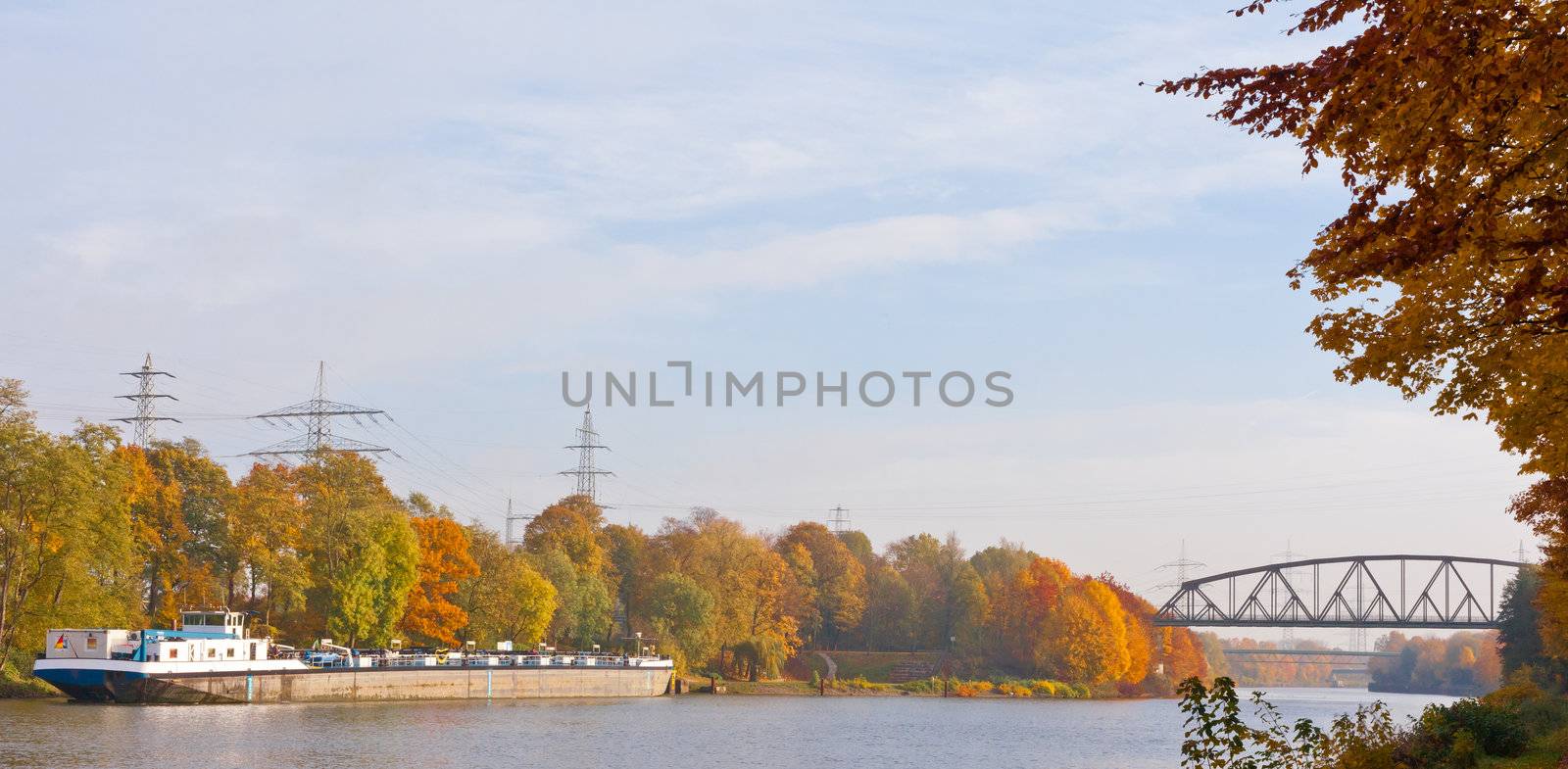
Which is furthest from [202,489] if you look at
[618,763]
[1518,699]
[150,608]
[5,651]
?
[1518,699]

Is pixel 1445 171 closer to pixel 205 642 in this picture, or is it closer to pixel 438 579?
pixel 205 642

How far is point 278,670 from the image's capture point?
7325 centimetres

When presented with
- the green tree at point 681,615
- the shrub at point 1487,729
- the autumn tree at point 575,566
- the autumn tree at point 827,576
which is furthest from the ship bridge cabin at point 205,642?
the autumn tree at point 827,576

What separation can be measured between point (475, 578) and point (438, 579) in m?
3.59

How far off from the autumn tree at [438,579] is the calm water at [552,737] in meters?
9.80

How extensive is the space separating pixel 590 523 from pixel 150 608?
43384 millimetres

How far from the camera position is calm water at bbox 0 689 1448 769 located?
44.7 metres

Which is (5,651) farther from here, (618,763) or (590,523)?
(590,523)

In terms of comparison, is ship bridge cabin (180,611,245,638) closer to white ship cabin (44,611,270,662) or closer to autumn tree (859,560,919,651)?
white ship cabin (44,611,270,662)

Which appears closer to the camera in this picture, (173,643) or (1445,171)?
(1445,171)

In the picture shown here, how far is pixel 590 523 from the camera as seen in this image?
397ft

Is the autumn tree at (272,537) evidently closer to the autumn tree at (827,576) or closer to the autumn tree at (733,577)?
the autumn tree at (733,577)

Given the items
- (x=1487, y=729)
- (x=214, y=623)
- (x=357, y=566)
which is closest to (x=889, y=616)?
(x=357, y=566)

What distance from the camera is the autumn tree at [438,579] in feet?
288
